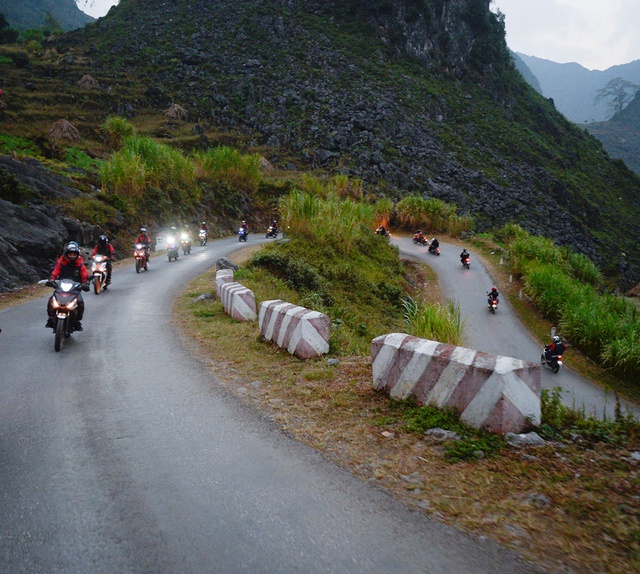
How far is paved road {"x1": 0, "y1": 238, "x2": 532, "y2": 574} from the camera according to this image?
2.35 m

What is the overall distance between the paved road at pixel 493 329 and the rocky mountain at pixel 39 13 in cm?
13306

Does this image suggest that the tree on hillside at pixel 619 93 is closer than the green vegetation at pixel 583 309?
No

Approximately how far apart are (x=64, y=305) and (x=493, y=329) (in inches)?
635

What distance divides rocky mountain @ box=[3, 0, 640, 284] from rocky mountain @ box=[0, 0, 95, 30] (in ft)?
212

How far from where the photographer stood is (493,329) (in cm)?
1766

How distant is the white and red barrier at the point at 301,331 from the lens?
6.42 meters

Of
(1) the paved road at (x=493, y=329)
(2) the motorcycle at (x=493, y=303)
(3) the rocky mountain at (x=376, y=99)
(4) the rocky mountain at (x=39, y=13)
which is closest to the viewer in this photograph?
(1) the paved road at (x=493, y=329)

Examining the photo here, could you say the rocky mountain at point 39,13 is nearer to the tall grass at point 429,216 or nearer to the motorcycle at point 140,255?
the tall grass at point 429,216

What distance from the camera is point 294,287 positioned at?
13.2 m

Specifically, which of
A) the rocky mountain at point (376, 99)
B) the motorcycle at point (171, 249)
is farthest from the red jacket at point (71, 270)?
the rocky mountain at point (376, 99)

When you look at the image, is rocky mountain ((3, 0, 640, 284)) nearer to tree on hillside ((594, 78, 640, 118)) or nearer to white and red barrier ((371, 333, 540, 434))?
white and red barrier ((371, 333, 540, 434))

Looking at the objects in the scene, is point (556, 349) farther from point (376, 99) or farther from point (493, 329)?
point (376, 99)

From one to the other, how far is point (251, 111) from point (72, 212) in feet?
149

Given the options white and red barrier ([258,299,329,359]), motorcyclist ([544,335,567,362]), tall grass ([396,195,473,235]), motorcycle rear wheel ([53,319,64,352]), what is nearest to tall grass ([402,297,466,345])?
white and red barrier ([258,299,329,359])
